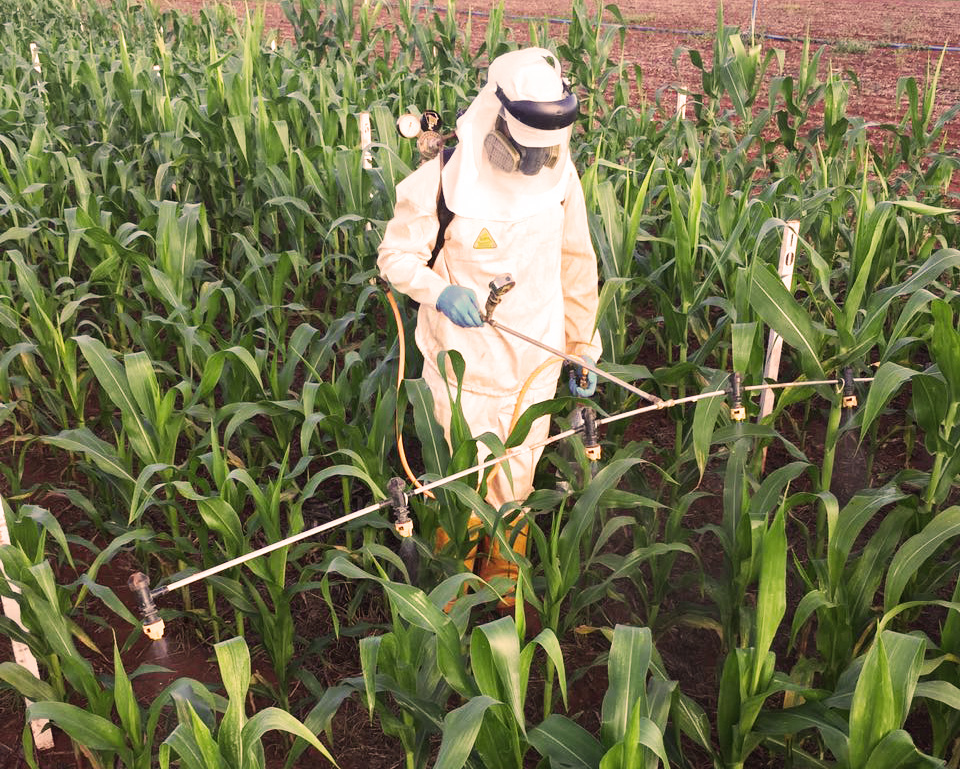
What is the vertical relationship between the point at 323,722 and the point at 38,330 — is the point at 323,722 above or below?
below

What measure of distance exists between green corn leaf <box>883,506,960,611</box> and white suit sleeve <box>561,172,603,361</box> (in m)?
0.88

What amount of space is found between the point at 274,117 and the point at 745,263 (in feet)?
8.23

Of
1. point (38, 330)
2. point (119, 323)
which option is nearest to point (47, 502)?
point (38, 330)

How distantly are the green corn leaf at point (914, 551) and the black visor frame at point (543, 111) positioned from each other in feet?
3.38

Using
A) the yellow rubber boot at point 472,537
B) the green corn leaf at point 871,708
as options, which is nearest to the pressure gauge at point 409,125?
the yellow rubber boot at point 472,537

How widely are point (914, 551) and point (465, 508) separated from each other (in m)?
0.87

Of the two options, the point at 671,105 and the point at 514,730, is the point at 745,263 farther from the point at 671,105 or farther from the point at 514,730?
the point at 671,105

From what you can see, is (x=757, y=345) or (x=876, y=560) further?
(x=757, y=345)

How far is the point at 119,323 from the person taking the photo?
3.40 metres

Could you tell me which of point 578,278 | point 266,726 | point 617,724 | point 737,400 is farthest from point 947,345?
point 266,726

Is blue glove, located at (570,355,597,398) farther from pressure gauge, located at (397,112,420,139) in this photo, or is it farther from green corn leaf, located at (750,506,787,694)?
green corn leaf, located at (750,506,787,694)

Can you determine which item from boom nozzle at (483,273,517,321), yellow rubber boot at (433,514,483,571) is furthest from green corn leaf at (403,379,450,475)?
boom nozzle at (483,273,517,321)

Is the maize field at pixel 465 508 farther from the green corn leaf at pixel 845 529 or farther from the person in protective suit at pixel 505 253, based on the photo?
the person in protective suit at pixel 505 253

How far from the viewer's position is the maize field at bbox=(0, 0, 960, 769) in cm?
154
